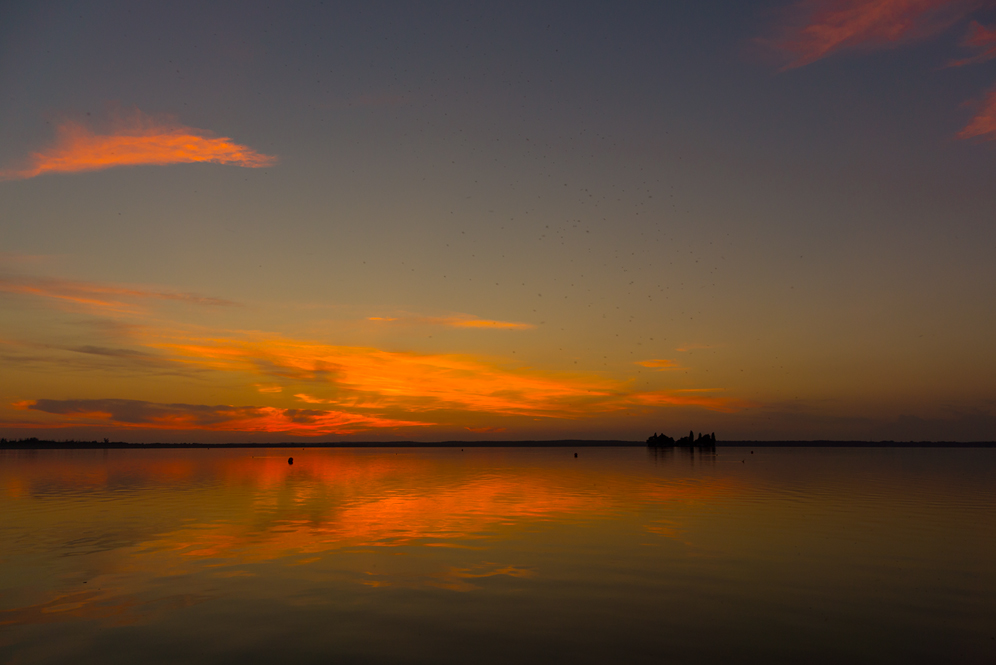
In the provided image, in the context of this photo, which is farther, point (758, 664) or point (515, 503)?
point (515, 503)

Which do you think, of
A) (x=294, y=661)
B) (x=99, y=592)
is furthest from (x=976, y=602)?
(x=99, y=592)

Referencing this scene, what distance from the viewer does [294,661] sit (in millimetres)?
13086

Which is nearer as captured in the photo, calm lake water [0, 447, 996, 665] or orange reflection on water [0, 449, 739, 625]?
calm lake water [0, 447, 996, 665]

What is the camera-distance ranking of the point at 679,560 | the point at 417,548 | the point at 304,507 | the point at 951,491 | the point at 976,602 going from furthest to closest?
the point at 951,491, the point at 304,507, the point at 417,548, the point at 679,560, the point at 976,602

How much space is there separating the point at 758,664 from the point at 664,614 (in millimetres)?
3775

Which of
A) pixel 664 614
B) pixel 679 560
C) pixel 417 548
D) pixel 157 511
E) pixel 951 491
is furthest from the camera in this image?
pixel 951 491

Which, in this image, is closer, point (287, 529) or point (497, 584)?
point (497, 584)

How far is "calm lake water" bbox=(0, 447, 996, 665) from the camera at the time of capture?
557 inches

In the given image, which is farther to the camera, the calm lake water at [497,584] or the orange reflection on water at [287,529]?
the orange reflection on water at [287,529]

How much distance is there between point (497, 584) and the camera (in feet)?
64.8

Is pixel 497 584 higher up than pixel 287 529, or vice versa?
pixel 497 584

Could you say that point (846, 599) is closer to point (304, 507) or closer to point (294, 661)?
point (294, 661)

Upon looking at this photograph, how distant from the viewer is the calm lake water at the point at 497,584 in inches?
557

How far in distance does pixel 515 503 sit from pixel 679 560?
66.1ft
